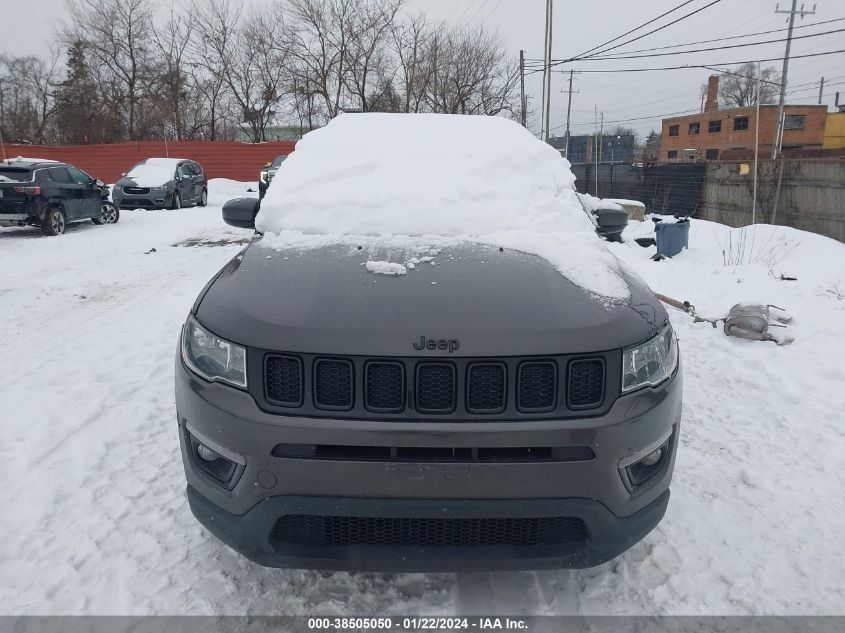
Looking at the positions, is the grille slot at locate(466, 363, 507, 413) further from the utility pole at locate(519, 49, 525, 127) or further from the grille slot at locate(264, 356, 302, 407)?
the utility pole at locate(519, 49, 525, 127)

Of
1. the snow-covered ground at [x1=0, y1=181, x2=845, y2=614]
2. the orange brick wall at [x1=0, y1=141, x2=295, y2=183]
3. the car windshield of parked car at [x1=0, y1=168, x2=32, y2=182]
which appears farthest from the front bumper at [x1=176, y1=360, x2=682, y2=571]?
the orange brick wall at [x1=0, y1=141, x2=295, y2=183]

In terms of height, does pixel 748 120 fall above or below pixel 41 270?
above

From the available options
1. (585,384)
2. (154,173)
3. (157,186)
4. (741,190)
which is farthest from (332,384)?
(741,190)

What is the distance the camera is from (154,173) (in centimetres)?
1770

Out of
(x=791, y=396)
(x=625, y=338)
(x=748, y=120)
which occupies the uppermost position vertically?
(x=748, y=120)

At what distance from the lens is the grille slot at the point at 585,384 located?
189 cm

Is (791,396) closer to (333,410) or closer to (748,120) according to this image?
(333,410)

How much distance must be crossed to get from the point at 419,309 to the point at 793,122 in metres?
69.1

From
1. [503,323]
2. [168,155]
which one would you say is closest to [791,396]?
[503,323]

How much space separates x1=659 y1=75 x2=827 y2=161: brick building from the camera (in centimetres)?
5628

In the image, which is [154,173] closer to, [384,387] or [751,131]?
[384,387]

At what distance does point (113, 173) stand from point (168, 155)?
3.16 m

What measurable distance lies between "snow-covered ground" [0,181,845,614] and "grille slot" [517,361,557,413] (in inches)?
32.6

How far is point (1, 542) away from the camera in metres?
2.43
